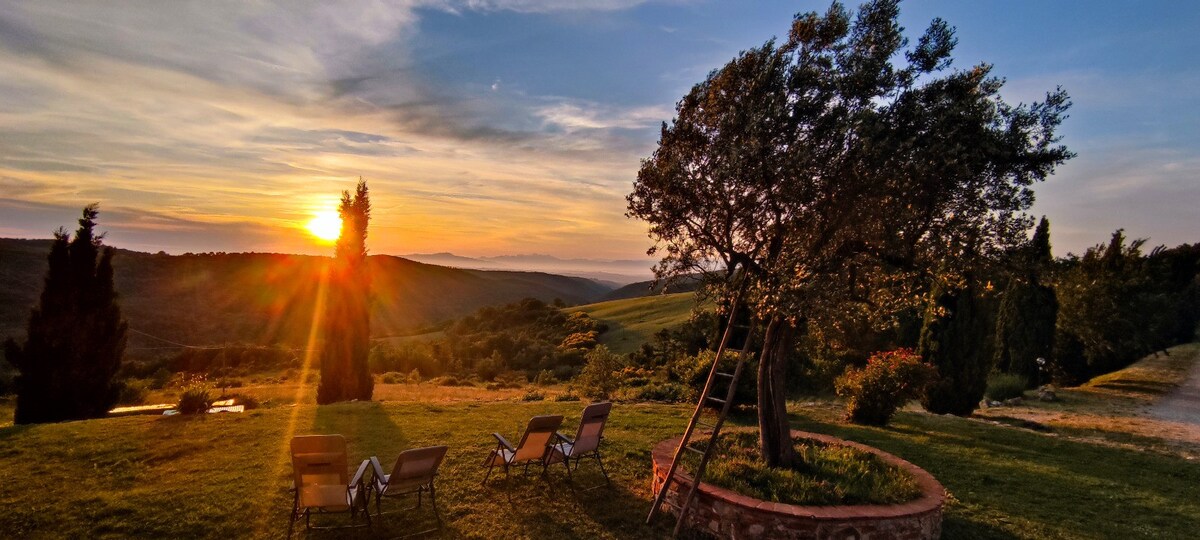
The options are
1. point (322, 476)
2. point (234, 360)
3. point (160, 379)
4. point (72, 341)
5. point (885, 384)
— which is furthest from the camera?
point (234, 360)

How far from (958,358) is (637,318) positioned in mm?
35232

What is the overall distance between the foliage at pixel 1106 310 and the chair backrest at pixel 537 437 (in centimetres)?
2495

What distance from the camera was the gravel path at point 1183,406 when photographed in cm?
1522

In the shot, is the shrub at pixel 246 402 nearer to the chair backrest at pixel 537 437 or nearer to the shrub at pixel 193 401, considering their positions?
the shrub at pixel 193 401

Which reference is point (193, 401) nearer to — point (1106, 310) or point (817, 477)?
Result: point (817, 477)

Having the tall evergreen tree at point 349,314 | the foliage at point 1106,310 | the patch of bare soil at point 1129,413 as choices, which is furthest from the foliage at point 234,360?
the foliage at point 1106,310

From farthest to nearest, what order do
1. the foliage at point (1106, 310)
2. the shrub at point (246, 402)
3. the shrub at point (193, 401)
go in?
the foliage at point (1106, 310)
the shrub at point (246, 402)
the shrub at point (193, 401)

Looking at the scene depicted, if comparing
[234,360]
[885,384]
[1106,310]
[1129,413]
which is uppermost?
[1106,310]

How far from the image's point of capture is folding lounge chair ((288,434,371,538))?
5645 mm

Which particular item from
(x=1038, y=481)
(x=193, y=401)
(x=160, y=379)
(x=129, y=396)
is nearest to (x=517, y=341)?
(x=160, y=379)

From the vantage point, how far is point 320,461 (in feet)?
18.6

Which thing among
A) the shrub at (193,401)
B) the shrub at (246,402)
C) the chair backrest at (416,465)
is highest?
the chair backrest at (416,465)

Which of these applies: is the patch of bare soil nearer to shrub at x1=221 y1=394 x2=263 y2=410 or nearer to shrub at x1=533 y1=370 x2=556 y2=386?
shrub at x1=533 y1=370 x2=556 y2=386

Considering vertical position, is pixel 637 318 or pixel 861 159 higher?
pixel 861 159
